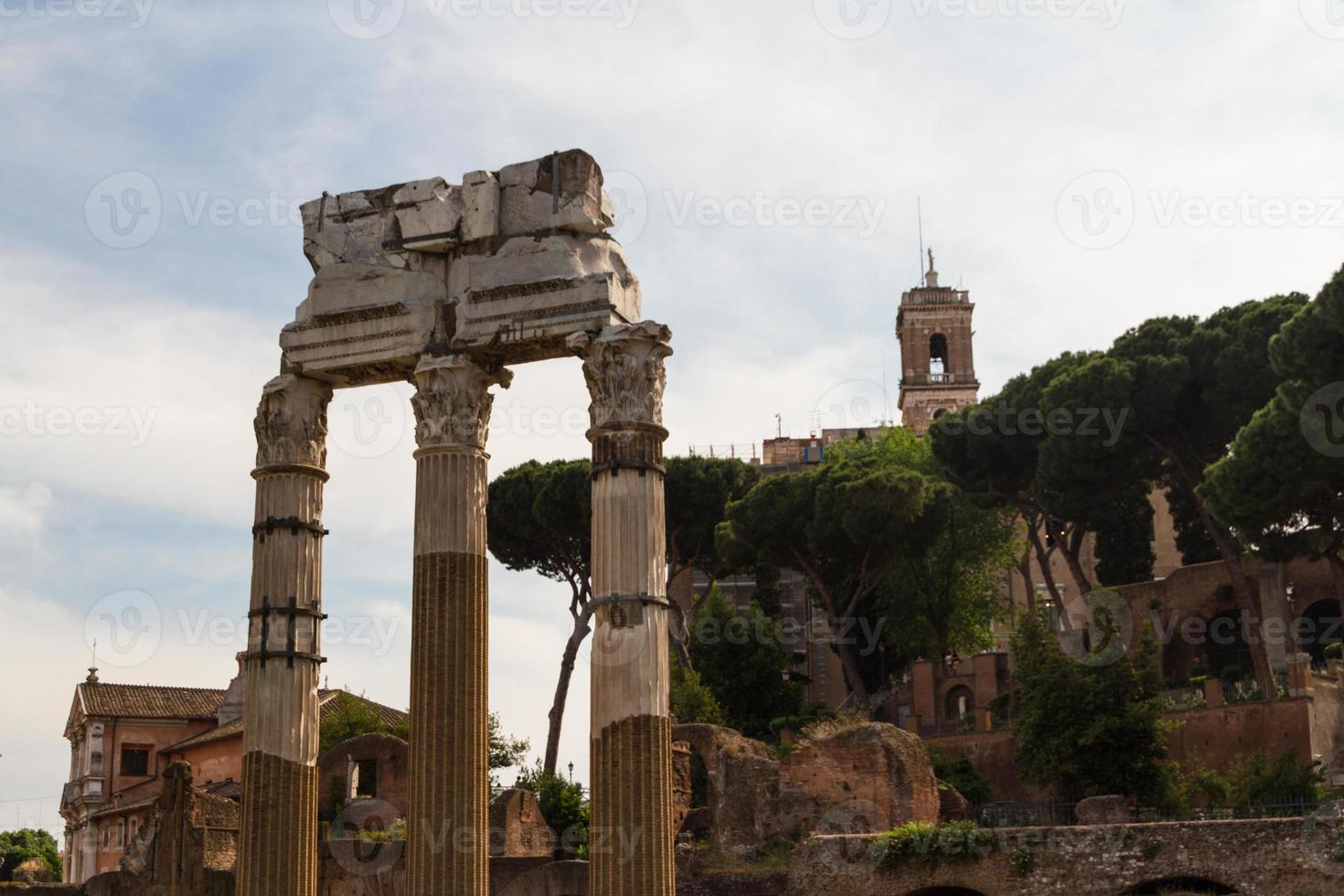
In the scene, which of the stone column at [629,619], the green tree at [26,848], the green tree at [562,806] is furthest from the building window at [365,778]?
the green tree at [26,848]

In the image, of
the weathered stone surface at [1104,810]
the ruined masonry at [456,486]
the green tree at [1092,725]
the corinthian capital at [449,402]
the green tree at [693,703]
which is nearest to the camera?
the ruined masonry at [456,486]

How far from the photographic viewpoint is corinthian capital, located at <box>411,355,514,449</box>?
14188 millimetres

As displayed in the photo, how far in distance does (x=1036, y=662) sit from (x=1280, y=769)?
4.18 meters

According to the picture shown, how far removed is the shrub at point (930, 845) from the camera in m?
21.4

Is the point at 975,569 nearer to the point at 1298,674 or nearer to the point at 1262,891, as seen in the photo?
the point at 1298,674

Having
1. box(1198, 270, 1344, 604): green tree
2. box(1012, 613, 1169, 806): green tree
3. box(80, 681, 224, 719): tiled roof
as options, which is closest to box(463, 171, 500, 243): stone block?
box(1012, 613, 1169, 806): green tree

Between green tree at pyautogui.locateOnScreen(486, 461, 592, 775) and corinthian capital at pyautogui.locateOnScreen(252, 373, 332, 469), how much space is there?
24782 millimetres

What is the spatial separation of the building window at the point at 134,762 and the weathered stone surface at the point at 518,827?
58.2ft

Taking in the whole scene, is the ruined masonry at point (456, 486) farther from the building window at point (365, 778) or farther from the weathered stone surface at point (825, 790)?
the building window at point (365, 778)

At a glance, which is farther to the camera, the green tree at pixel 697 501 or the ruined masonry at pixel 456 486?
the green tree at pixel 697 501

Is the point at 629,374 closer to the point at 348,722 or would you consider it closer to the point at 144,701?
the point at 348,722

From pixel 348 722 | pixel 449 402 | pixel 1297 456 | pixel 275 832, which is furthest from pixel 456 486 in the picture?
pixel 348 722

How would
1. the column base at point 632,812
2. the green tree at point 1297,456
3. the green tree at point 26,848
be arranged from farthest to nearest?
the green tree at point 26,848 < the green tree at point 1297,456 < the column base at point 632,812

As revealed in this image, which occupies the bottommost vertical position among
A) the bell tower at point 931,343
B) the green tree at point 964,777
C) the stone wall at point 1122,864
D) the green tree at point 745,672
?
the stone wall at point 1122,864
